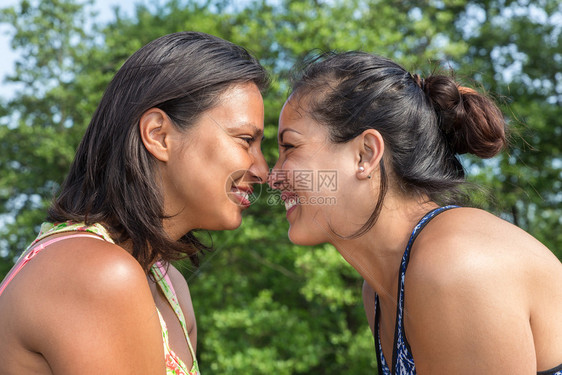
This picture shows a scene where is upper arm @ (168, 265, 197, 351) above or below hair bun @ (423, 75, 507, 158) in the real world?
below

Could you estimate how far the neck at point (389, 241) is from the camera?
248 cm

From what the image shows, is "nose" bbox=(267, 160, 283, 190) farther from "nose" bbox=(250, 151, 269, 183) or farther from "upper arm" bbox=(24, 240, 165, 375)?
"upper arm" bbox=(24, 240, 165, 375)

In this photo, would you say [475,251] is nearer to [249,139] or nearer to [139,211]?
[249,139]

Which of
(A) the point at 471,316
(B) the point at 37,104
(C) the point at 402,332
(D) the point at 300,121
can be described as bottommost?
(B) the point at 37,104

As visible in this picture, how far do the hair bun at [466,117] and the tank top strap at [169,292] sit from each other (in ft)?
4.83

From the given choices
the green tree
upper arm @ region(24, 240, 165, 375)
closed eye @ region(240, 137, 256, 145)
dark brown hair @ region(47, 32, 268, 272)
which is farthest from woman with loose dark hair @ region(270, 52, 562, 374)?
the green tree

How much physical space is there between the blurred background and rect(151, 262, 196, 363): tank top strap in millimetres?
5581

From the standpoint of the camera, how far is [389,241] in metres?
2.51

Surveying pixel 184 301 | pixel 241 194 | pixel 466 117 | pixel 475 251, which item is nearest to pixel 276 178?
pixel 241 194

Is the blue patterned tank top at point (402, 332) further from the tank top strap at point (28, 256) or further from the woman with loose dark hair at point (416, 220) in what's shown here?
the tank top strap at point (28, 256)

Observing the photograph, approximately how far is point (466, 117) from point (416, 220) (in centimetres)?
55

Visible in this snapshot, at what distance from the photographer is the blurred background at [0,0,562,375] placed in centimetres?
946

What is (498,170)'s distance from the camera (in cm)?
1151

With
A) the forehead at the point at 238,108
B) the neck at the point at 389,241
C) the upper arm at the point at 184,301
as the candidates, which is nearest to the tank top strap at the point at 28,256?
the forehead at the point at 238,108
